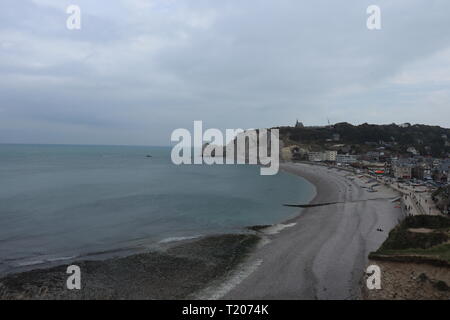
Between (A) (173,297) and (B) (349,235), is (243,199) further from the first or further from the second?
(A) (173,297)

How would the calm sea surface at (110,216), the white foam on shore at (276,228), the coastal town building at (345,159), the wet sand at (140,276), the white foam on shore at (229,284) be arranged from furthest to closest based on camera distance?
the coastal town building at (345,159) < the white foam on shore at (276,228) < the calm sea surface at (110,216) < the wet sand at (140,276) < the white foam on shore at (229,284)

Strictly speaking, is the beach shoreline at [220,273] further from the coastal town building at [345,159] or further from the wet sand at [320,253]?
the coastal town building at [345,159]

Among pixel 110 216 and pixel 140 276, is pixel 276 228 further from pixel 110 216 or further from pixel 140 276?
A: pixel 110 216

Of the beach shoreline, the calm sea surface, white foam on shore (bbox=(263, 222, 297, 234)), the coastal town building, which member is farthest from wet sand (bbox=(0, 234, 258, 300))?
the coastal town building

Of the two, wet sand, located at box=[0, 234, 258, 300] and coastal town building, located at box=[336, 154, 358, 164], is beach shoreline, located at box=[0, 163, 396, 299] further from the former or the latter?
coastal town building, located at box=[336, 154, 358, 164]

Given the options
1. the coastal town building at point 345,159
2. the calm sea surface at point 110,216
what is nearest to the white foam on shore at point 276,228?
the calm sea surface at point 110,216
